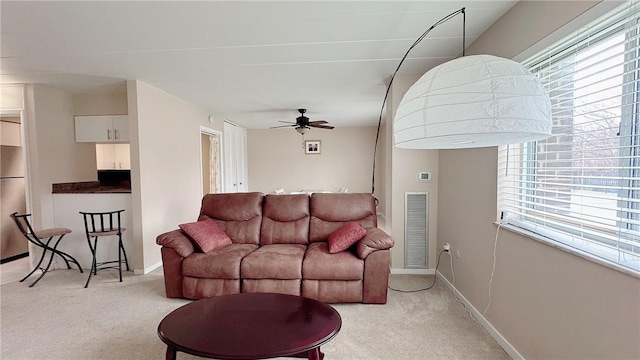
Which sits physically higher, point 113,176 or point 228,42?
point 228,42

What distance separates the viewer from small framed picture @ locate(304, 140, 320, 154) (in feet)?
25.4

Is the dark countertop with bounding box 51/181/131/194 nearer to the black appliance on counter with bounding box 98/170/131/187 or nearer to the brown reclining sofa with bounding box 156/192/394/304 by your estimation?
the black appliance on counter with bounding box 98/170/131/187

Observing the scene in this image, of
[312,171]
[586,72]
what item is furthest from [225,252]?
[312,171]

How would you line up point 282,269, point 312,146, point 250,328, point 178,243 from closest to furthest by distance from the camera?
point 250,328
point 282,269
point 178,243
point 312,146

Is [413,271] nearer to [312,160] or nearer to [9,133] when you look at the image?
[312,160]

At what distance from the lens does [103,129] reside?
4070 millimetres

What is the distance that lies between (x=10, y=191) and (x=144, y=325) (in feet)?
12.3

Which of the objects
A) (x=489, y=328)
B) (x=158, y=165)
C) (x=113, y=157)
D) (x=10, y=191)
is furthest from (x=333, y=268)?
(x=113, y=157)

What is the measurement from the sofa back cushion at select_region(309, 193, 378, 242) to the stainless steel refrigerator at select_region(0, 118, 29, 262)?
14.0 ft

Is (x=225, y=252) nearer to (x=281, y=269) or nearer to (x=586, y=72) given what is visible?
(x=281, y=269)

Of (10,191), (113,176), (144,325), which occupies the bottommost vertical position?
(144,325)

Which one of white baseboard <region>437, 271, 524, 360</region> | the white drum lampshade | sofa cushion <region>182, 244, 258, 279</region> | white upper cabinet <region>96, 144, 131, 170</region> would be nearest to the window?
the white drum lampshade

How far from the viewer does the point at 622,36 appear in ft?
4.37

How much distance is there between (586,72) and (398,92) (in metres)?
2.05
